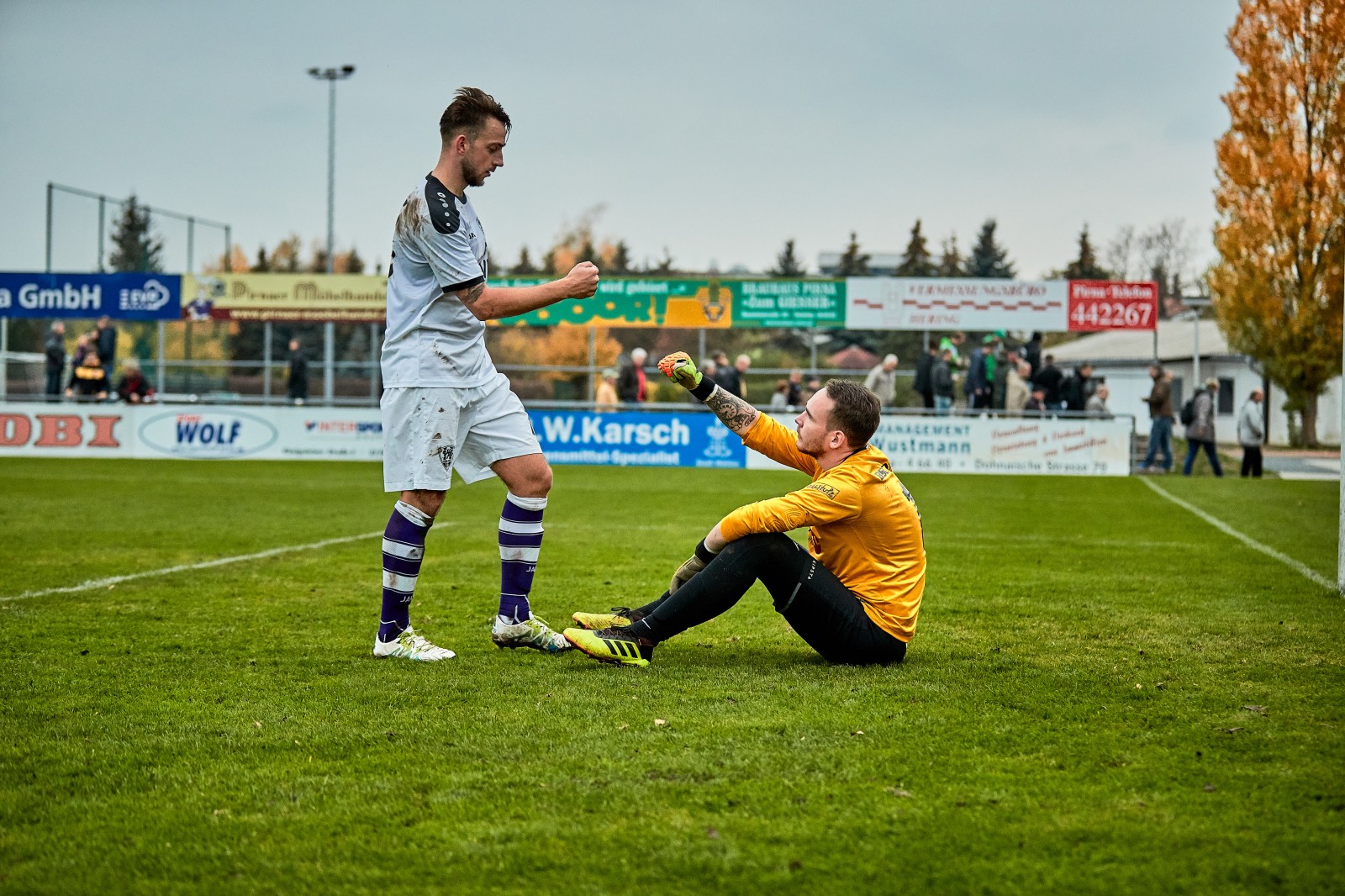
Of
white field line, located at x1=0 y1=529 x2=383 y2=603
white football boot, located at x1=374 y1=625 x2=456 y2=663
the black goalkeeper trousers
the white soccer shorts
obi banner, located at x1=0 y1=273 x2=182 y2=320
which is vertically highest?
obi banner, located at x1=0 y1=273 x2=182 y2=320

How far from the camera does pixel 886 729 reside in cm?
402

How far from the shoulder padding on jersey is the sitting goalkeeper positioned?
104 centimetres

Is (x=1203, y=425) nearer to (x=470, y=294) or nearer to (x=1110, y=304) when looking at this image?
(x=1110, y=304)

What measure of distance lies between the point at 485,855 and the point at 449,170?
3199 mm

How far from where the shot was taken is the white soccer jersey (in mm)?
5230

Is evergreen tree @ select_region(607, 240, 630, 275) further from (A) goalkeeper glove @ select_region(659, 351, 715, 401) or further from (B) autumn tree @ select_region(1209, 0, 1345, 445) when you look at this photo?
(A) goalkeeper glove @ select_region(659, 351, 715, 401)

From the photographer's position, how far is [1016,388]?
23781 millimetres

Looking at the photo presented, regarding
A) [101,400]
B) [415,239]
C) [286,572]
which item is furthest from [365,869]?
[101,400]

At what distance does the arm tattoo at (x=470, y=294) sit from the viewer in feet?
17.2

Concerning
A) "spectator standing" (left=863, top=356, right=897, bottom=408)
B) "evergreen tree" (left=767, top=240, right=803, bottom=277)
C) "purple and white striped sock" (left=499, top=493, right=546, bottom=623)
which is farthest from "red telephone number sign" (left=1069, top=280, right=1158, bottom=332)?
"evergreen tree" (left=767, top=240, right=803, bottom=277)

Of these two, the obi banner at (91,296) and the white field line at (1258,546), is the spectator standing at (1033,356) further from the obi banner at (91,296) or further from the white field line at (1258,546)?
the obi banner at (91,296)

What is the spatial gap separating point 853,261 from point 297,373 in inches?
1498

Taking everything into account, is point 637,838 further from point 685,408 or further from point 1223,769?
point 685,408

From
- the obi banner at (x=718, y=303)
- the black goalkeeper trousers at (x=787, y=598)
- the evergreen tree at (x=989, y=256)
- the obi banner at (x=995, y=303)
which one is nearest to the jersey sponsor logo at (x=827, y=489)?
the black goalkeeper trousers at (x=787, y=598)
